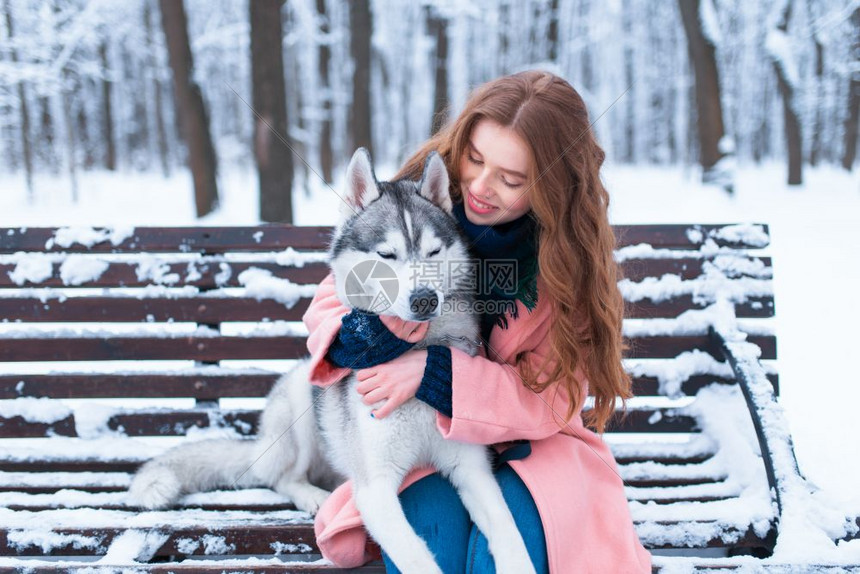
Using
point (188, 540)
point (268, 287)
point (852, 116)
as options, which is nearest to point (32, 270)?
point (268, 287)

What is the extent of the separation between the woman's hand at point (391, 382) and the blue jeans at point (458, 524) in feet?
1.15

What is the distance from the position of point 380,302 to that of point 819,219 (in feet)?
36.2

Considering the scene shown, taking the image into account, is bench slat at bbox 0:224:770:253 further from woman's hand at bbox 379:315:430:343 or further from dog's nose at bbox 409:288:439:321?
dog's nose at bbox 409:288:439:321

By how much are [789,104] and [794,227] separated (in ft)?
19.1

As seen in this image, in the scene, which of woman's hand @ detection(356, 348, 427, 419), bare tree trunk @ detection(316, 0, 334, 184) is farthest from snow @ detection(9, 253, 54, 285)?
bare tree trunk @ detection(316, 0, 334, 184)

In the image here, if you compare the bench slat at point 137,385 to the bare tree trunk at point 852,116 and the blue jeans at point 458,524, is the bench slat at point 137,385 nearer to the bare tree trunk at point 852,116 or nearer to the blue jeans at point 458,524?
the blue jeans at point 458,524

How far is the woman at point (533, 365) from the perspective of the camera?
1922mm

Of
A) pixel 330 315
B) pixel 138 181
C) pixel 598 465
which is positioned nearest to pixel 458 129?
pixel 330 315

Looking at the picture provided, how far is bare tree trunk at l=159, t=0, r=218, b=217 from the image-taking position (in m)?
7.56

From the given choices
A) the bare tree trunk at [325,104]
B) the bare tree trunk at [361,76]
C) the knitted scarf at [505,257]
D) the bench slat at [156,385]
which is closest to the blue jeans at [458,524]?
the knitted scarf at [505,257]

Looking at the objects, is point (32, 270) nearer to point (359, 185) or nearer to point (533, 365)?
point (359, 185)

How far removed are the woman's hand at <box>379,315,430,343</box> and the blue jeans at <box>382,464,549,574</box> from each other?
54 cm

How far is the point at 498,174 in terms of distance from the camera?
2.06 metres

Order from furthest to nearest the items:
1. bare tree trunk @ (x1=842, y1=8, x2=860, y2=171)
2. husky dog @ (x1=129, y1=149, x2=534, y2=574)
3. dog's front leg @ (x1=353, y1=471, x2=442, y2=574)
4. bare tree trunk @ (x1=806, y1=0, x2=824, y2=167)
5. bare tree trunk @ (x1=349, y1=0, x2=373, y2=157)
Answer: bare tree trunk @ (x1=806, y1=0, x2=824, y2=167)
bare tree trunk @ (x1=842, y1=8, x2=860, y2=171)
bare tree trunk @ (x1=349, y1=0, x2=373, y2=157)
husky dog @ (x1=129, y1=149, x2=534, y2=574)
dog's front leg @ (x1=353, y1=471, x2=442, y2=574)
